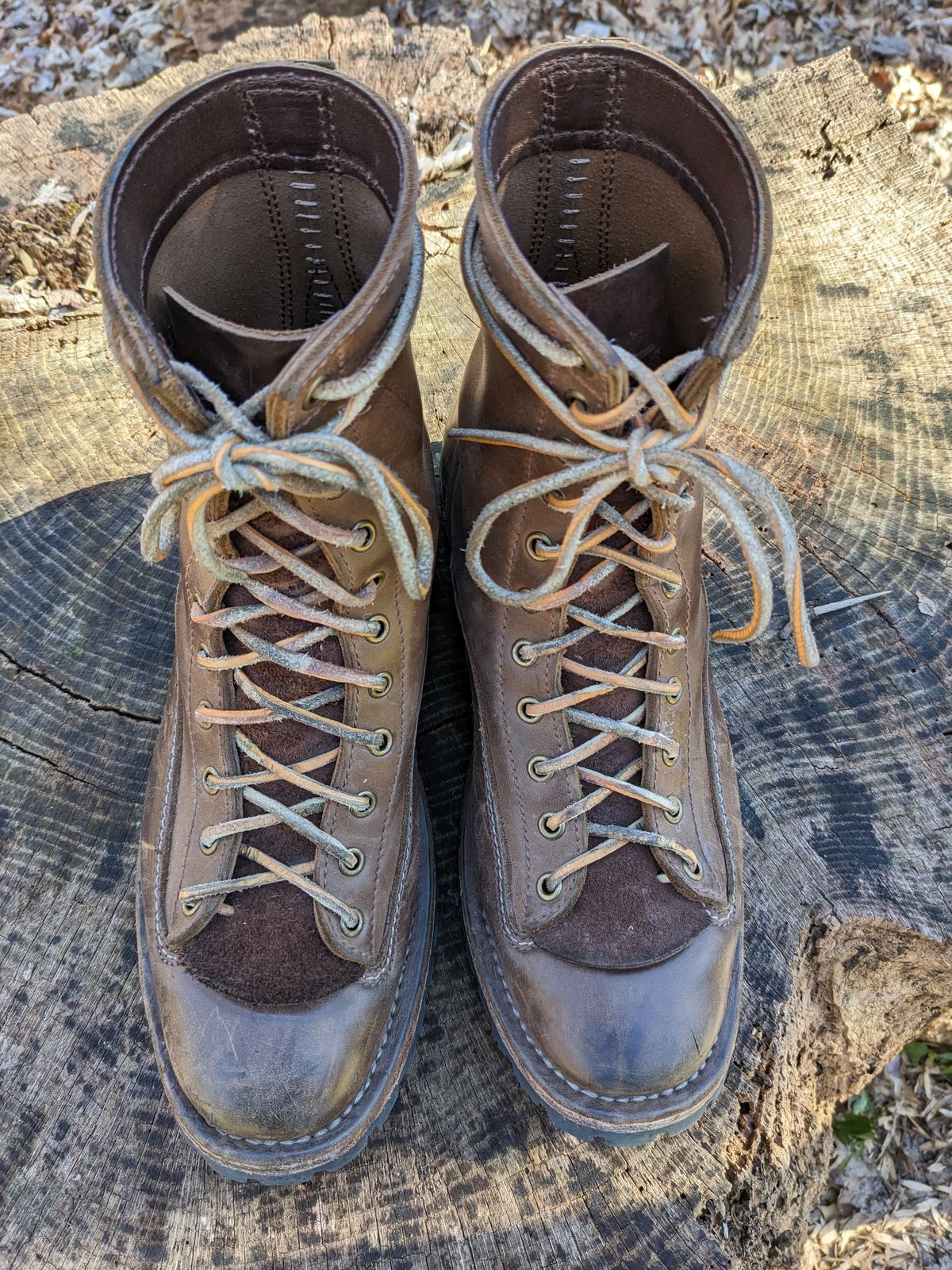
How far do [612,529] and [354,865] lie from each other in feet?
2.56

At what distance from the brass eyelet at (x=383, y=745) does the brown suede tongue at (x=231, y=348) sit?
650 mm

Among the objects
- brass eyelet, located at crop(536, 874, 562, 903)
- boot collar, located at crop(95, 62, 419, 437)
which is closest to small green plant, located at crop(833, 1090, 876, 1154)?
brass eyelet, located at crop(536, 874, 562, 903)

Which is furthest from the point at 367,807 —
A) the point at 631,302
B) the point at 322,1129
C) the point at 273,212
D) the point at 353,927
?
the point at 273,212

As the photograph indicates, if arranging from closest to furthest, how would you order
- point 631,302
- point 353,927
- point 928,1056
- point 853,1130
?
point 631,302
point 353,927
point 853,1130
point 928,1056

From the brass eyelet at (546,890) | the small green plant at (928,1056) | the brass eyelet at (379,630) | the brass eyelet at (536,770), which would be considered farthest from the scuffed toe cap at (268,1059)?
the small green plant at (928,1056)

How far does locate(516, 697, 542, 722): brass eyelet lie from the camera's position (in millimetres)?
1802

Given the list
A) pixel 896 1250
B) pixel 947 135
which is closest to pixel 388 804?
pixel 896 1250

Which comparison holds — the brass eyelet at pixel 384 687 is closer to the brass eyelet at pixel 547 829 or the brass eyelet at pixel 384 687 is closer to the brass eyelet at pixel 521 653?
the brass eyelet at pixel 521 653

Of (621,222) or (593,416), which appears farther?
(621,222)

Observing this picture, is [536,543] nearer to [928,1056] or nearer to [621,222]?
[621,222]

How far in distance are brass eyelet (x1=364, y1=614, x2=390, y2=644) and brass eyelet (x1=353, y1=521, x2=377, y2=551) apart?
142 mm

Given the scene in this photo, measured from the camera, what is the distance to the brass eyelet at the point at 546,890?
173 centimetres

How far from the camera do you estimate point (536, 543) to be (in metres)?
1.73

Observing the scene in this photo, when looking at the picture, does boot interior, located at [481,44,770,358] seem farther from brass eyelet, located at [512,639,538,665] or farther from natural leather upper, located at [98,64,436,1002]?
brass eyelet, located at [512,639,538,665]
